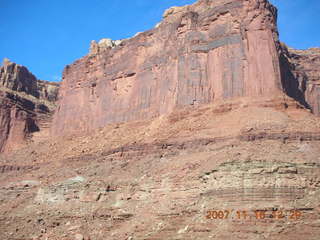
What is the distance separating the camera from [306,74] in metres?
55.3

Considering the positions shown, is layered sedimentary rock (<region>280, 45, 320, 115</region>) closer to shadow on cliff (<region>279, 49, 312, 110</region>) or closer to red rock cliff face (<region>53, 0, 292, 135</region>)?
shadow on cliff (<region>279, 49, 312, 110</region>)

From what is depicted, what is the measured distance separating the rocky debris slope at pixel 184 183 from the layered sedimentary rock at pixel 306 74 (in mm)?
14593

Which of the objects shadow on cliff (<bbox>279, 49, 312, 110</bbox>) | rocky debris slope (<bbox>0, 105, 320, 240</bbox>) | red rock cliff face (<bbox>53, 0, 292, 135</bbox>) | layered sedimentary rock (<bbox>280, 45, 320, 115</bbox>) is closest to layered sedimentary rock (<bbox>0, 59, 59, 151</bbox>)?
red rock cliff face (<bbox>53, 0, 292, 135</bbox>)

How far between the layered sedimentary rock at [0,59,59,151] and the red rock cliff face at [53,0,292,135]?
18.9ft

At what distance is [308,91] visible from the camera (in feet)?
175

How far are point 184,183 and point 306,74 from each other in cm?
3247

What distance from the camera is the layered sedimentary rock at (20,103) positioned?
58.3 meters

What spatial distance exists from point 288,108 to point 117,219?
14.7 metres

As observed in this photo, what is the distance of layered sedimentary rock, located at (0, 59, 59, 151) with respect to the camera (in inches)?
2297

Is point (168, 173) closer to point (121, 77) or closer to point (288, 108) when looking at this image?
point (288, 108)

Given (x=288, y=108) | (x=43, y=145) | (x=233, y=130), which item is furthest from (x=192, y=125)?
(x=43, y=145)
